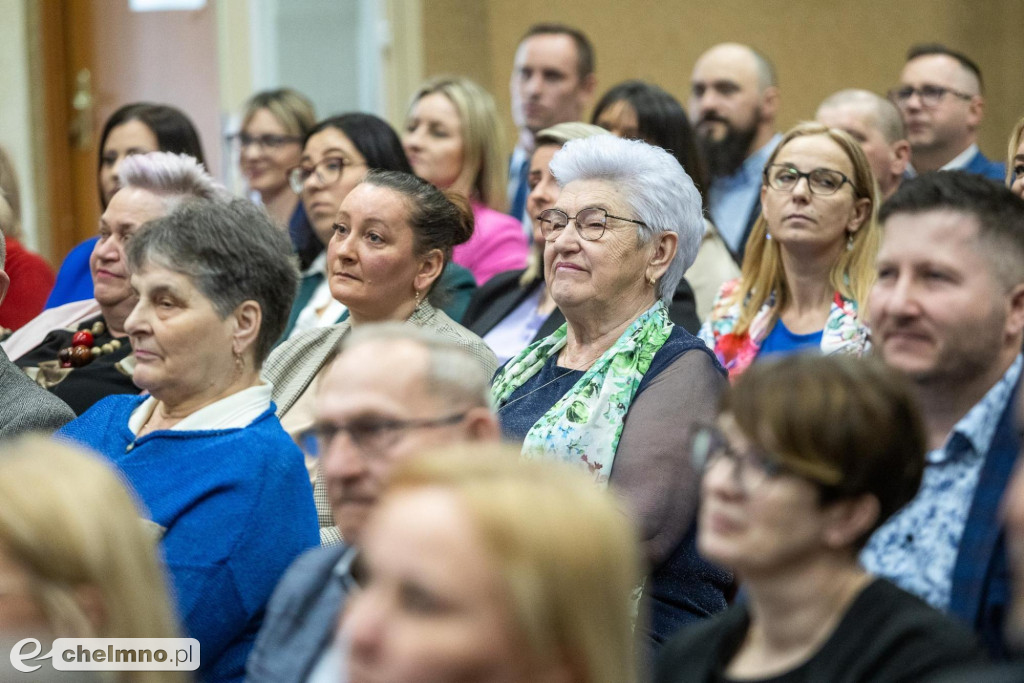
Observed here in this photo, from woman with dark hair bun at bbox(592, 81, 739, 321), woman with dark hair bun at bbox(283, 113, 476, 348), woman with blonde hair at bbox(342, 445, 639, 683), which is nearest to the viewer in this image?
woman with blonde hair at bbox(342, 445, 639, 683)

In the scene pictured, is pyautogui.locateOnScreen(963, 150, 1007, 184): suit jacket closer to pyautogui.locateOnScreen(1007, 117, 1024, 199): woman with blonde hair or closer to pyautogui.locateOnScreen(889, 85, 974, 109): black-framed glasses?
pyautogui.locateOnScreen(889, 85, 974, 109): black-framed glasses

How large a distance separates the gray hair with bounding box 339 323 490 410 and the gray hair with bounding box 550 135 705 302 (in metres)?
1.11

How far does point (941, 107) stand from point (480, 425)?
379 centimetres

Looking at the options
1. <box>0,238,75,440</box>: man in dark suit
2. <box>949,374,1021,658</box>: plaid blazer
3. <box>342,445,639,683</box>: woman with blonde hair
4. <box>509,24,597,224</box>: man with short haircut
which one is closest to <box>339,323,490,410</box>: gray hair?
<box>342,445,639,683</box>: woman with blonde hair

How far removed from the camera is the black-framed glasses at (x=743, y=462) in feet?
5.82

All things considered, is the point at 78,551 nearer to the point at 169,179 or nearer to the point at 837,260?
the point at 169,179

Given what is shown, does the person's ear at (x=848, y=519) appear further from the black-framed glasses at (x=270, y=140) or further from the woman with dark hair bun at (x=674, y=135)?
the black-framed glasses at (x=270, y=140)

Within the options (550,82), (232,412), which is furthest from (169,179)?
(550,82)

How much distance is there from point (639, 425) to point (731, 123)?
2.89 m

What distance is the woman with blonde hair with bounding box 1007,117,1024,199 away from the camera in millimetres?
3250

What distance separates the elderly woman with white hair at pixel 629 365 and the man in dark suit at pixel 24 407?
1.01 metres

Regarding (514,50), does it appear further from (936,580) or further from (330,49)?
(936,580)

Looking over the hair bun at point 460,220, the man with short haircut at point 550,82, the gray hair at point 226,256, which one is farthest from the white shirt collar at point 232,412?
the man with short haircut at point 550,82

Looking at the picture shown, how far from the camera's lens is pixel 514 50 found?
695 centimetres
